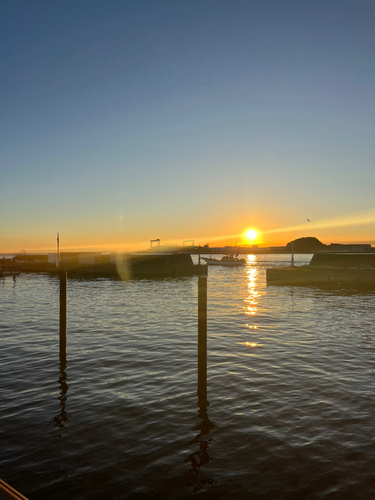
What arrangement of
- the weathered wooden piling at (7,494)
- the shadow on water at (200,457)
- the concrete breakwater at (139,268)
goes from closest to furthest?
1. the weathered wooden piling at (7,494)
2. the shadow on water at (200,457)
3. the concrete breakwater at (139,268)

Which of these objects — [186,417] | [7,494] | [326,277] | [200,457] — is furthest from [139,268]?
[7,494]

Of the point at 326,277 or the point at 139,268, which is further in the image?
the point at 139,268

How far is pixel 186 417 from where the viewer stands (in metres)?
11.0

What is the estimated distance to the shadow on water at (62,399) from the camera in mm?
10617

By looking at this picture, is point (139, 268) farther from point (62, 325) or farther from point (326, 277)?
point (62, 325)

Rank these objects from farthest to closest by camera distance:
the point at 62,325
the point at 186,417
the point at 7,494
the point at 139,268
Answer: the point at 139,268
the point at 62,325
the point at 186,417
the point at 7,494

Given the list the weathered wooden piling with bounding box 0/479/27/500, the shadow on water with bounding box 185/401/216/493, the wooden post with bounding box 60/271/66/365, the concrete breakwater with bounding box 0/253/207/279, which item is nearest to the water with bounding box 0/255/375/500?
A: the shadow on water with bounding box 185/401/216/493

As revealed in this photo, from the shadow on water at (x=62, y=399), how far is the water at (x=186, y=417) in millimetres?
35

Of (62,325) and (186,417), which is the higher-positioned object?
(62,325)

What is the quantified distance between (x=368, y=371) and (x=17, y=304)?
109ft

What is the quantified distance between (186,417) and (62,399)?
411 cm

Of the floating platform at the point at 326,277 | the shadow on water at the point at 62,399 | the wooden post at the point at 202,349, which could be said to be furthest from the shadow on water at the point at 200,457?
the floating platform at the point at 326,277

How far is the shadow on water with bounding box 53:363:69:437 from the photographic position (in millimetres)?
10617

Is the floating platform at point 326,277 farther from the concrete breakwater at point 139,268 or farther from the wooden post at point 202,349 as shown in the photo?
the wooden post at point 202,349
